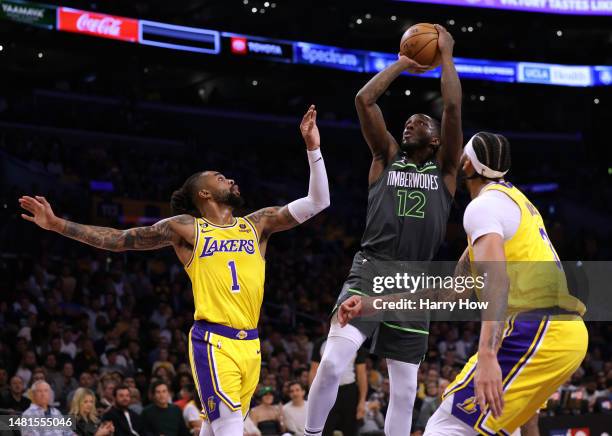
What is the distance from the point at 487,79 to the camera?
28.8 meters

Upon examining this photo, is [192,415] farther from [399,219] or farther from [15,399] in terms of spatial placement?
[399,219]

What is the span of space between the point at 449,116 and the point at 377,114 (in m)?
0.52

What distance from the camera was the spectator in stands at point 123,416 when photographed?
32.8 feet

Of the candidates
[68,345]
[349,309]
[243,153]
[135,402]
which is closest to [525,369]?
[349,309]

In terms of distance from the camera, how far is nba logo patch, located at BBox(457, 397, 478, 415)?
14.6 ft

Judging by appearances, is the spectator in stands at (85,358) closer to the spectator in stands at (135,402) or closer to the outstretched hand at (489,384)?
the spectator in stands at (135,402)

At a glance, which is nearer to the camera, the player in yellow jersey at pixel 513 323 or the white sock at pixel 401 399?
the player in yellow jersey at pixel 513 323

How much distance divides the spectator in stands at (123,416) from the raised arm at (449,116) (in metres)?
5.27

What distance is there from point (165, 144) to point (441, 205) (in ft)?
74.9

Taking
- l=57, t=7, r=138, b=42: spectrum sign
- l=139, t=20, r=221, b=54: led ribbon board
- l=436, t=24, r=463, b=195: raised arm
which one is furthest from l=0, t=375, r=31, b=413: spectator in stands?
l=139, t=20, r=221, b=54: led ribbon board

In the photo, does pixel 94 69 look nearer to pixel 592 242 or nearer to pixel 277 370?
pixel 592 242

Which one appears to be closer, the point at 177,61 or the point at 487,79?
the point at 177,61

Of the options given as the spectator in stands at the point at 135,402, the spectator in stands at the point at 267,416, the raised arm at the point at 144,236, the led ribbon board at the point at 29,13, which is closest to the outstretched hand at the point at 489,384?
the raised arm at the point at 144,236

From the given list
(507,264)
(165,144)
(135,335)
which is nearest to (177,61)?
(165,144)
